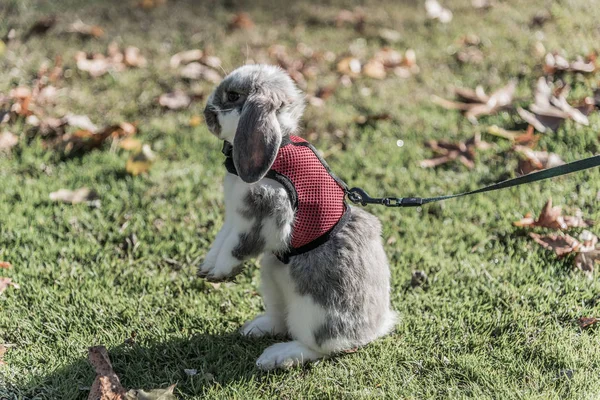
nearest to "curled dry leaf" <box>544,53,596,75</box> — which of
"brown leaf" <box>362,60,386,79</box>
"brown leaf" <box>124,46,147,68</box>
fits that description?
"brown leaf" <box>362,60,386,79</box>

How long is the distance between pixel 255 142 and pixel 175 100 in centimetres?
275

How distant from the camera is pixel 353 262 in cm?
252

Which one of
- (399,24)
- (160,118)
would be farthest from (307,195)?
(399,24)

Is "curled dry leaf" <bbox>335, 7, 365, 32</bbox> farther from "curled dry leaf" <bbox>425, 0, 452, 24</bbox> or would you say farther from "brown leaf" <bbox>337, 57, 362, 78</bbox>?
"brown leaf" <bbox>337, 57, 362, 78</bbox>

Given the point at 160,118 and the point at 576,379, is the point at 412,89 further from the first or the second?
the point at 576,379

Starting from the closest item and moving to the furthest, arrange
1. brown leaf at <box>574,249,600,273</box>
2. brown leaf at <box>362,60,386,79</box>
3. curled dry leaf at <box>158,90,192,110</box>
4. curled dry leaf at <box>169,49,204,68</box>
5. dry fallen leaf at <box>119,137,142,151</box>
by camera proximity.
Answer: brown leaf at <box>574,249,600,273</box>
dry fallen leaf at <box>119,137,142,151</box>
curled dry leaf at <box>158,90,192,110</box>
brown leaf at <box>362,60,386,79</box>
curled dry leaf at <box>169,49,204,68</box>

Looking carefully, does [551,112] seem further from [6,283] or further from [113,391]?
[6,283]

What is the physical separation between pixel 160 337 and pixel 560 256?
78.5 inches

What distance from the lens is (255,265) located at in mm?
3307

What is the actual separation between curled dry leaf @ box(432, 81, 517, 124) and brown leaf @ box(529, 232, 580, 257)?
4.66ft

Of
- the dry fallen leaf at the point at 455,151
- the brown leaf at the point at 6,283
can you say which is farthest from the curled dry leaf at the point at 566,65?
the brown leaf at the point at 6,283

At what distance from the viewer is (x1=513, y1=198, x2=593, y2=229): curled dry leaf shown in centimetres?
342

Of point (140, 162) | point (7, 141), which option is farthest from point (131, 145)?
point (7, 141)

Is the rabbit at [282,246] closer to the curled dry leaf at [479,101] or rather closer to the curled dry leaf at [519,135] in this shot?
the curled dry leaf at [519,135]
